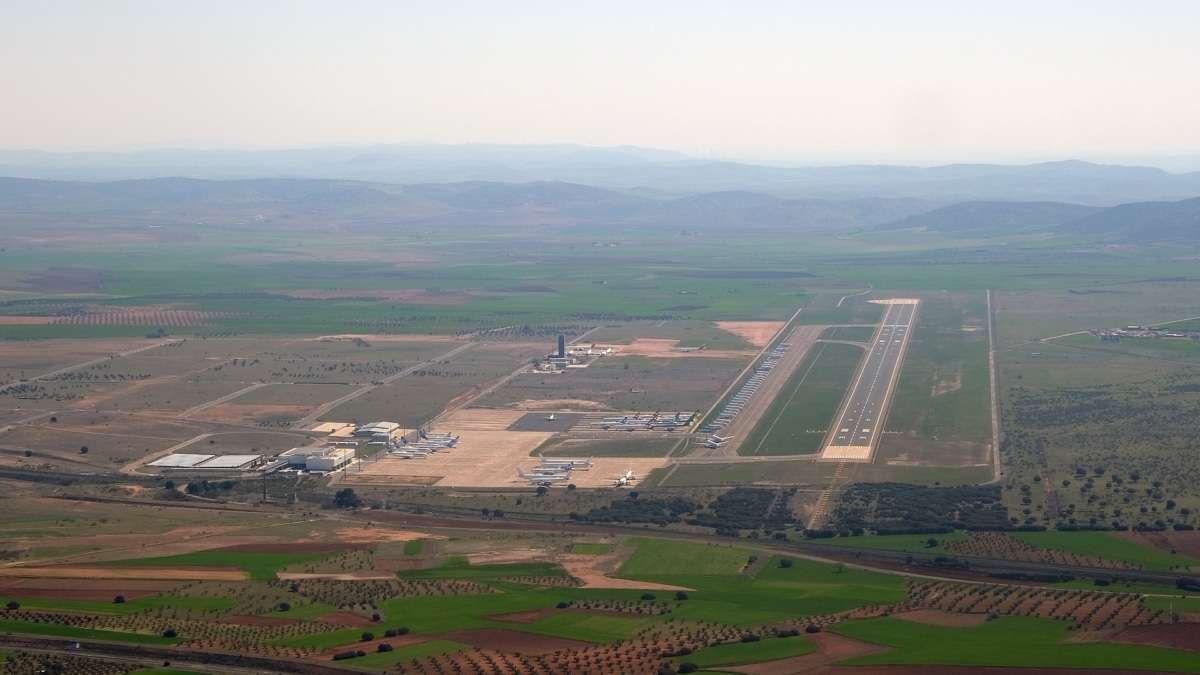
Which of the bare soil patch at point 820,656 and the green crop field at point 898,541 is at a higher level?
the bare soil patch at point 820,656

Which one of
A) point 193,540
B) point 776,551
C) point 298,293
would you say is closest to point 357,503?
point 193,540

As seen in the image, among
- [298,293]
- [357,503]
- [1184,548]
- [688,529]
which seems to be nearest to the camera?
[1184,548]

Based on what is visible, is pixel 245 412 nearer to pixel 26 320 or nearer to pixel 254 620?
pixel 254 620

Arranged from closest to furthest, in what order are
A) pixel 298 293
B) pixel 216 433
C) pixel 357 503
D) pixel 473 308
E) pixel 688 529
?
pixel 688 529
pixel 357 503
pixel 216 433
pixel 473 308
pixel 298 293

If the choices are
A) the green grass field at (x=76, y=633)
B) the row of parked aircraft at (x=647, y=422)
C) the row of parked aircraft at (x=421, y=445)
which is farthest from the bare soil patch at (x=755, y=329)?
the green grass field at (x=76, y=633)

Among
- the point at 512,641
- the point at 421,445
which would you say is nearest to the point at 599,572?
the point at 512,641

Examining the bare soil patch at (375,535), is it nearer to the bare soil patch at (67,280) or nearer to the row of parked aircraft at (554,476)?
the row of parked aircraft at (554,476)

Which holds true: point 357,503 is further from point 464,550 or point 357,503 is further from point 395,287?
point 395,287
